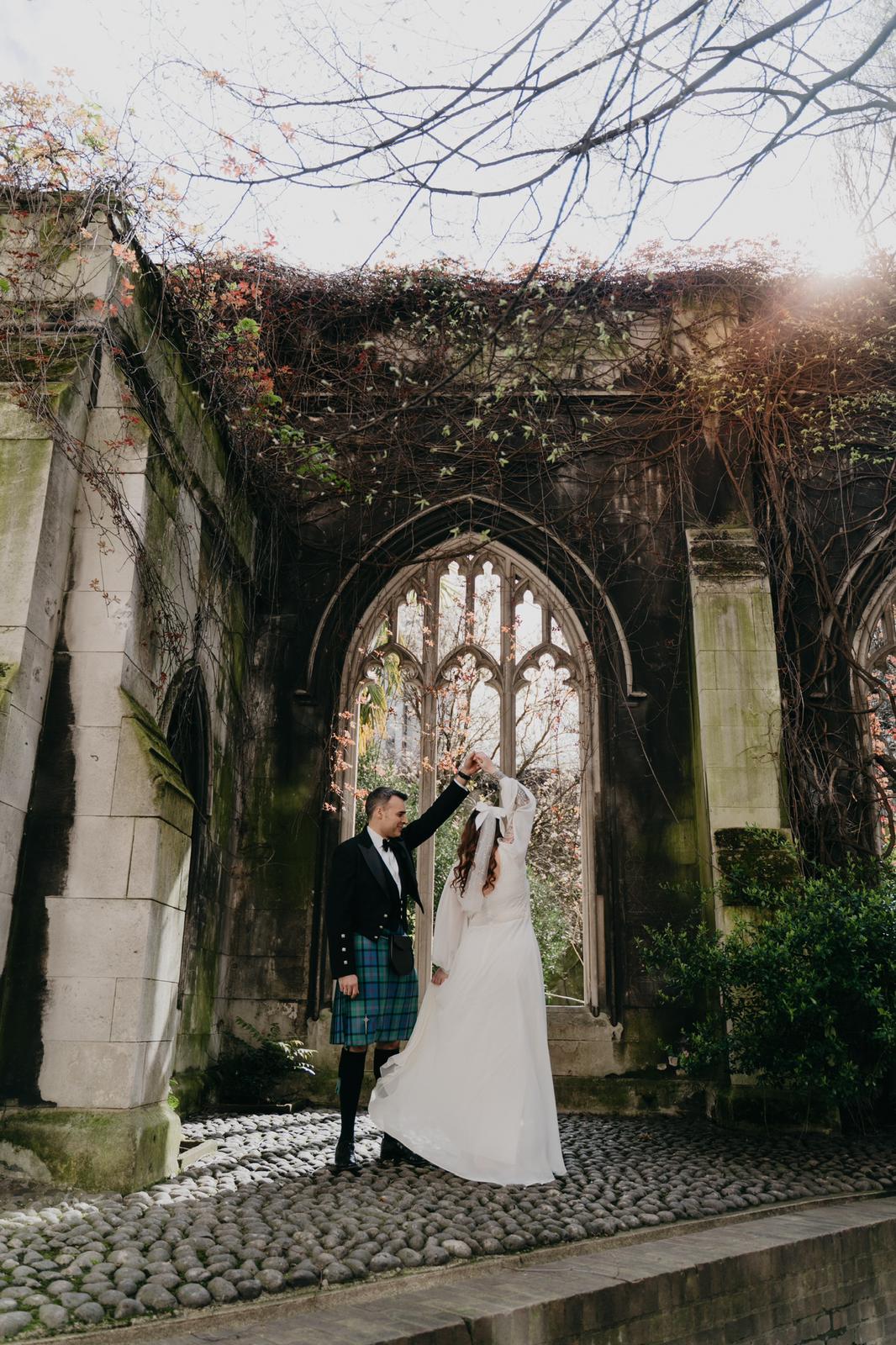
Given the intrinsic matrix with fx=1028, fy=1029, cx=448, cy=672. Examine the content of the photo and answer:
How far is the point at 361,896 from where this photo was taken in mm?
4879

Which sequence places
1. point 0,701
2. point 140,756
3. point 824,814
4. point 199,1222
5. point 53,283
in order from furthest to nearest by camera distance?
point 824,814 → point 53,283 → point 140,756 → point 0,701 → point 199,1222

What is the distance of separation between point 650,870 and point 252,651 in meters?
3.50

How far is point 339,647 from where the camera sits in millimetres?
8211

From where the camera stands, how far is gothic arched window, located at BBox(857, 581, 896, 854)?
7590 millimetres

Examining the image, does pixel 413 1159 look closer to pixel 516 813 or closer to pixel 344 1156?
pixel 344 1156

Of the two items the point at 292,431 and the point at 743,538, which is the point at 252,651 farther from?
the point at 743,538

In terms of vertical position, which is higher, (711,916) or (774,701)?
(774,701)

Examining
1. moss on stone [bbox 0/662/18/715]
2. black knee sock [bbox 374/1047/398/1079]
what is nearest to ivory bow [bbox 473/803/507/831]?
black knee sock [bbox 374/1047/398/1079]

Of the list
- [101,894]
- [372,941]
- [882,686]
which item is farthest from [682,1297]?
[882,686]

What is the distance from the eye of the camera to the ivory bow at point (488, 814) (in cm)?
500

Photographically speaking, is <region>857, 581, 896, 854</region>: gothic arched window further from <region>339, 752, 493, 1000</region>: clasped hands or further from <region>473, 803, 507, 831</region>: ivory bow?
<region>339, 752, 493, 1000</region>: clasped hands

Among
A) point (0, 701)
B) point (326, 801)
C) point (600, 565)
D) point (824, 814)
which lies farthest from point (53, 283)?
point (824, 814)

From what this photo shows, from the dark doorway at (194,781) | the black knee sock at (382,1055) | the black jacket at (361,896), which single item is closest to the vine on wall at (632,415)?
the dark doorway at (194,781)

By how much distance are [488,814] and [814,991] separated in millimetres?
1867
